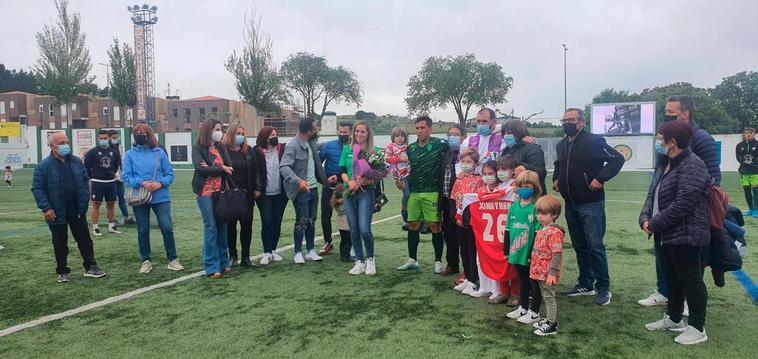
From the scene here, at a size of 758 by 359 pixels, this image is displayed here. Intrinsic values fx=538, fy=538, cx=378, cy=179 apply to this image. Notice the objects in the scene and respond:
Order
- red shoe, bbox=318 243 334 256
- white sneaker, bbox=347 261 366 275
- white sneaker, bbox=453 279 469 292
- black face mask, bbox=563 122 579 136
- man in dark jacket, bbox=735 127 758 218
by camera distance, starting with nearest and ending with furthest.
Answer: black face mask, bbox=563 122 579 136 → white sneaker, bbox=453 279 469 292 → white sneaker, bbox=347 261 366 275 → red shoe, bbox=318 243 334 256 → man in dark jacket, bbox=735 127 758 218

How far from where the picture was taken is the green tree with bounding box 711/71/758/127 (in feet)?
181

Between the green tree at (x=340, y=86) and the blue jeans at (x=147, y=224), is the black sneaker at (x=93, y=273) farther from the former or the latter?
the green tree at (x=340, y=86)

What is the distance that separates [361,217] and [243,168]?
5.49 feet

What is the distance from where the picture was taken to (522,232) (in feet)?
15.3

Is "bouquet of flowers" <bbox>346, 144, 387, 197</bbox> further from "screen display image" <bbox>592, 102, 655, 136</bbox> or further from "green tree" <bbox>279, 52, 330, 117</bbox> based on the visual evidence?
"green tree" <bbox>279, 52, 330, 117</bbox>

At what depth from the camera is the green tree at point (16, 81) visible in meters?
90.7

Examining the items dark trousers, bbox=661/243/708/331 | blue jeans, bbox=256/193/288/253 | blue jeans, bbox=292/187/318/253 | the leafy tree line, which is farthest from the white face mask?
the leafy tree line

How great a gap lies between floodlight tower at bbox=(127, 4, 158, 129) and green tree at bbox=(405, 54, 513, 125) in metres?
29.7

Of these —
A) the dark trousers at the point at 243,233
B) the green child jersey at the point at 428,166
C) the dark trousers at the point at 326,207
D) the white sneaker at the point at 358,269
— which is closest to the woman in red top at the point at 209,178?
the dark trousers at the point at 243,233

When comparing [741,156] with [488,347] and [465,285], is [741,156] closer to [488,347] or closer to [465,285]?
[465,285]

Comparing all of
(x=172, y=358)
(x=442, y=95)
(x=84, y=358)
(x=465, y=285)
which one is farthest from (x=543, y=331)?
(x=442, y=95)

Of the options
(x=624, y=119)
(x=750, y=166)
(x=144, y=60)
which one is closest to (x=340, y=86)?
(x=144, y=60)

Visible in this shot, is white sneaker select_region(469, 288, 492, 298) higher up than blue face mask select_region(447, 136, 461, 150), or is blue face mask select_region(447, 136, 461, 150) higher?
blue face mask select_region(447, 136, 461, 150)

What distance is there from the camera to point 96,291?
605cm
